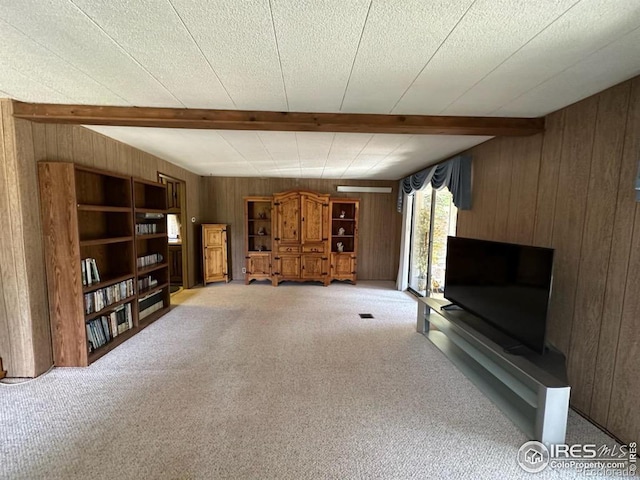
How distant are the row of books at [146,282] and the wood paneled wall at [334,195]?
7.25ft

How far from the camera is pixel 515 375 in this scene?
2.03m

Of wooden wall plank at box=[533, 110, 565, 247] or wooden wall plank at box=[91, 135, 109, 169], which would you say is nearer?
wooden wall plank at box=[533, 110, 565, 247]

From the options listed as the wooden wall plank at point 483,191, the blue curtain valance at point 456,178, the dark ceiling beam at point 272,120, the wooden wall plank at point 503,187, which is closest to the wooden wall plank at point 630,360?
the wooden wall plank at point 503,187

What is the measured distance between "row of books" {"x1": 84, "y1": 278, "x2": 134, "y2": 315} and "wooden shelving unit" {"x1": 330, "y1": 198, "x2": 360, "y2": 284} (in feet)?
11.5

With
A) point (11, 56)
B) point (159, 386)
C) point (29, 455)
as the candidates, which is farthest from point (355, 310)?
point (11, 56)

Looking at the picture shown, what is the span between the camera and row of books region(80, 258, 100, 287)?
8.22ft

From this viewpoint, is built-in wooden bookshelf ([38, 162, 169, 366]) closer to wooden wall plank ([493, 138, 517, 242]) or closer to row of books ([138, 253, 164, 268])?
row of books ([138, 253, 164, 268])

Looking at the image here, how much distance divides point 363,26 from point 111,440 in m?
2.68

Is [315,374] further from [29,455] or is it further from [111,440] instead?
[29,455]

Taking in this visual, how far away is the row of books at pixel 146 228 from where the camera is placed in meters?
3.25

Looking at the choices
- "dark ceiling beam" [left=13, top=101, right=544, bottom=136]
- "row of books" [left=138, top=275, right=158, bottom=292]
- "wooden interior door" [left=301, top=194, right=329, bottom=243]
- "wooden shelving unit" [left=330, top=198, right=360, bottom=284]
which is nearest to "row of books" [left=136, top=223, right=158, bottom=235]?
"row of books" [left=138, top=275, right=158, bottom=292]

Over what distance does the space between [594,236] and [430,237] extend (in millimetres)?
2581

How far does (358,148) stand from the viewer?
10.7 feet

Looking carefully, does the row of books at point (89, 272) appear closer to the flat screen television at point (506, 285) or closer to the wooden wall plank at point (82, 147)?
the wooden wall plank at point (82, 147)
